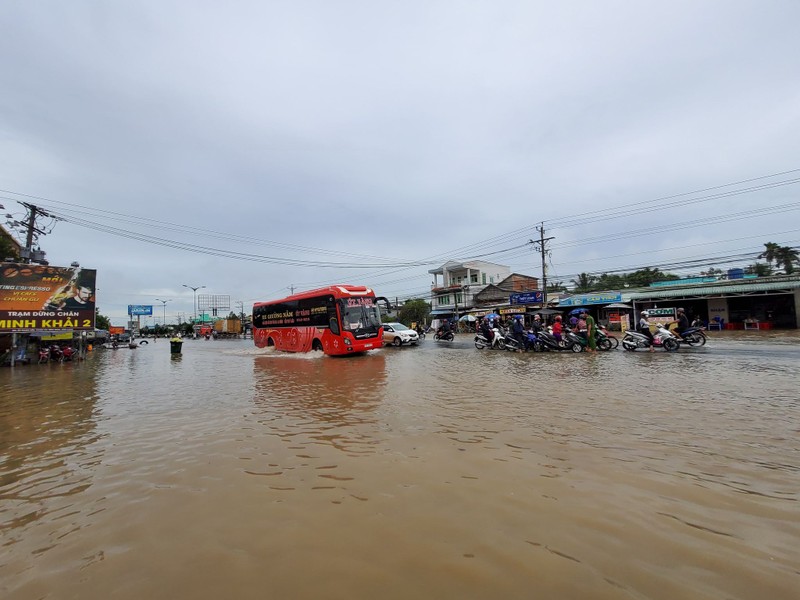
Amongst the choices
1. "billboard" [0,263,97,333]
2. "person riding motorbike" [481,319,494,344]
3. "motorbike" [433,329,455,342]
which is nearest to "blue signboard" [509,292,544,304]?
"motorbike" [433,329,455,342]

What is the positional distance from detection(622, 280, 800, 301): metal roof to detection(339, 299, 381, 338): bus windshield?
921 inches

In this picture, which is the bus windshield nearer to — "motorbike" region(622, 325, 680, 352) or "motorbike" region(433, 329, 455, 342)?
"motorbike" region(433, 329, 455, 342)

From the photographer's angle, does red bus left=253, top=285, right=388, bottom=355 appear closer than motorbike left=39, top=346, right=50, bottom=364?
Yes

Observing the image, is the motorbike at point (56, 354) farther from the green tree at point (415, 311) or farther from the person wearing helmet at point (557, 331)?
the green tree at point (415, 311)

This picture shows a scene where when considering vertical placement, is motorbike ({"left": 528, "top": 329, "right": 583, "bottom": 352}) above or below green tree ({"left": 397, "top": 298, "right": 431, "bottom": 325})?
below

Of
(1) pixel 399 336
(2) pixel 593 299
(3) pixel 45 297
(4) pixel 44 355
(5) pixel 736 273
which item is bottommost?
(4) pixel 44 355

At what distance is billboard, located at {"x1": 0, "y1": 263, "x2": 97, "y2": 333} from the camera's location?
1709 cm

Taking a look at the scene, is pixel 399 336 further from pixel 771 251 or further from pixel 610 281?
pixel 610 281

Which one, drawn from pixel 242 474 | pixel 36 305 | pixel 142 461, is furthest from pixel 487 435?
pixel 36 305

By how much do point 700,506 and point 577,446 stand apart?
1464mm

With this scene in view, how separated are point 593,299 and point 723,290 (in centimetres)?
887

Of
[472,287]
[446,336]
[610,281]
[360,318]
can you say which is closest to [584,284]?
[610,281]

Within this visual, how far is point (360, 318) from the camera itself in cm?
1744

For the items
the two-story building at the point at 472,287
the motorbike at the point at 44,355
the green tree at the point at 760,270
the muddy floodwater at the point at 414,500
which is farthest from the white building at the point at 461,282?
the muddy floodwater at the point at 414,500
